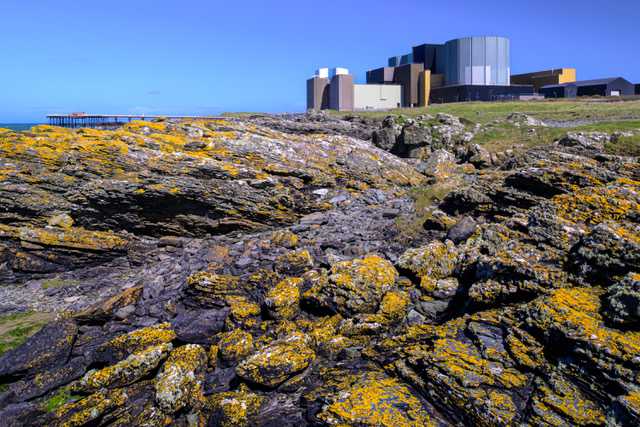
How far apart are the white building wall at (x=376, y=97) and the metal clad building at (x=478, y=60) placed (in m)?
10.2

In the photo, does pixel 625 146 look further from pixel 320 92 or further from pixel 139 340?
pixel 320 92

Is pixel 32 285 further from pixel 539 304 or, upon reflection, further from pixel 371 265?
pixel 539 304

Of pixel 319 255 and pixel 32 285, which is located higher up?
pixel 319 255

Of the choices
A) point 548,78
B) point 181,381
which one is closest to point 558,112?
point 181,381

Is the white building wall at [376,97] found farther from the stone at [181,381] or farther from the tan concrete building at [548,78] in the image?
the stone at [181,381]

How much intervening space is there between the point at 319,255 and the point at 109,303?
19.9 feet

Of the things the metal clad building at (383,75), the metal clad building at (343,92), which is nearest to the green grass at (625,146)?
the metal clad building at (343,92)

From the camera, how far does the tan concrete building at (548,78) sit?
88.9 metres

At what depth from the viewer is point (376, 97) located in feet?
254

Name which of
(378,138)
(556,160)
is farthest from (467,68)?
(556,160)

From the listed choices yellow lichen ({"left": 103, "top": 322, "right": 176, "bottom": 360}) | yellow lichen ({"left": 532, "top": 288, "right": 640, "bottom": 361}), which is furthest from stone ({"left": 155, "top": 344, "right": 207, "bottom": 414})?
yellow lichen ({"left": 532, "top": 288, "right": 640, "bottom": 361})

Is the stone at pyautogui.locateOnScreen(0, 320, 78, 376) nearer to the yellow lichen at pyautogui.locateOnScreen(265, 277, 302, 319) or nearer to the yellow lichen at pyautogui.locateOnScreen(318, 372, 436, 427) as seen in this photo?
the yellow lichen at pyautogui.locateOnScreen(265, 277, 302, 319)

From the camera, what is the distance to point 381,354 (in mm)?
8031

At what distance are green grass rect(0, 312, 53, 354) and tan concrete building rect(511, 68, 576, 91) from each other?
315 feet
